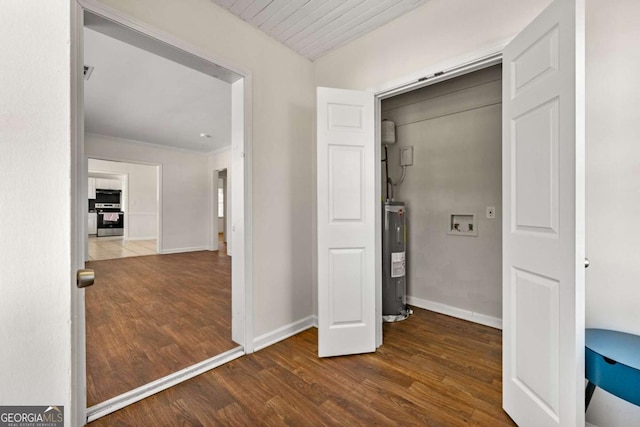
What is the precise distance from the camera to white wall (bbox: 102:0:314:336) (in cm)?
205

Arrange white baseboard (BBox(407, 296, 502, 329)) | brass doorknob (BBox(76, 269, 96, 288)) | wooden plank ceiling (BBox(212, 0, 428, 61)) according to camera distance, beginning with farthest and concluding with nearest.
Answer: white baseboard (BBox(407, 296, 502, 329))
wooden plank ceiling (BBox(212, 0, 428, 61))
brass doorknob (BBox(76, 269, 96, 288))

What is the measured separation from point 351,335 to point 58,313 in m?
2.05

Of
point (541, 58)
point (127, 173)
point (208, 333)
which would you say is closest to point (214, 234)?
point (127, 173)

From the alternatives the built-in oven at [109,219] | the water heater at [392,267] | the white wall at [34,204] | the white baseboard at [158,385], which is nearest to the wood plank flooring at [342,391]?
the white baseboard at [158,385]

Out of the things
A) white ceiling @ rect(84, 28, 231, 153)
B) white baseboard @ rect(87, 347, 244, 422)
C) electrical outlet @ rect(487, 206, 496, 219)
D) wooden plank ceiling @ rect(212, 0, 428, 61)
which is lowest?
white baseboard @ rect(87, 347, 244, 422)

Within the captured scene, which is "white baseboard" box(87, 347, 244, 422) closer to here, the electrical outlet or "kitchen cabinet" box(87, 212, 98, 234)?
the electrical outlet

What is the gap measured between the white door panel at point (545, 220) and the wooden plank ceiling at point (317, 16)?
3.38 feet

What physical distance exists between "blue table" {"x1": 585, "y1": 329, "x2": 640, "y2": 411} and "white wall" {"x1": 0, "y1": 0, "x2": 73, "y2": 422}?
68.7 inches

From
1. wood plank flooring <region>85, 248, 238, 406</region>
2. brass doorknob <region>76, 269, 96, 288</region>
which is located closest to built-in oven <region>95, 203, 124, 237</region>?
wood plank flooring <region>85, 248, 238, 406</region>

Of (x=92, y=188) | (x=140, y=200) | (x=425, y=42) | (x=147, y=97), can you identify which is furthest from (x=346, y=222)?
(x=92, y=188)

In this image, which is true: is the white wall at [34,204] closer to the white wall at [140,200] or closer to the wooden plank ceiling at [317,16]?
the wooden plank ceiling at [317,16]

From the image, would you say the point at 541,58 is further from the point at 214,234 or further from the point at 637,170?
the point at 214,234

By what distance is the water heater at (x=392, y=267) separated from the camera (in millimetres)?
2857

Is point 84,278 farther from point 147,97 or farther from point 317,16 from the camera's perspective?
point 147,97
